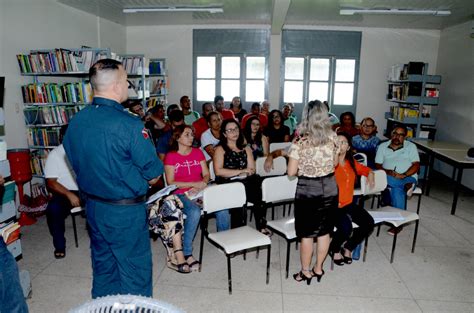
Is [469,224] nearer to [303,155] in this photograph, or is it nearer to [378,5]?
[303,155]

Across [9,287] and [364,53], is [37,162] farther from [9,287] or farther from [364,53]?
[364,53]

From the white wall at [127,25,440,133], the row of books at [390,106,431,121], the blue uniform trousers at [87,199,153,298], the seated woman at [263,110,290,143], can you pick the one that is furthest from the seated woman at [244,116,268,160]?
the white wall at [127,25,440,133]

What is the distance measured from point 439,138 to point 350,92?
2246mm

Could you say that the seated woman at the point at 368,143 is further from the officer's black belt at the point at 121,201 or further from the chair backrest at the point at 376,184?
the officer's black belt at the point at 121,201

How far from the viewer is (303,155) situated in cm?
297

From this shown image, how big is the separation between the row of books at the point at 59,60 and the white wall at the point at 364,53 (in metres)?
3.98

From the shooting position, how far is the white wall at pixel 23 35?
493 cm

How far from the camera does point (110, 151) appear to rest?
2.11 meters

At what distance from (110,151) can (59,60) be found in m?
3.65

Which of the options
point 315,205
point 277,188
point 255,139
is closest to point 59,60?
point 255,139

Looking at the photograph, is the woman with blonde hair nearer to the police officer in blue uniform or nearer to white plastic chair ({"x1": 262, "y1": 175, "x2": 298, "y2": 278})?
white plastic chair ({"x1": 262, "y1": 175, "x2": 298, "y2": 278})

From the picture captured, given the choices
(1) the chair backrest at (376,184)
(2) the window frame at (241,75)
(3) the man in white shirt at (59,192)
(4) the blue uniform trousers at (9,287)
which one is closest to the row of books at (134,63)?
(2) the window frame at (241,75)

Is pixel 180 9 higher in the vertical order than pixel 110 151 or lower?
higher

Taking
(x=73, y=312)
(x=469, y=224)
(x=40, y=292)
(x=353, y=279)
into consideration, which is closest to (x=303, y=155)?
(x=353, y=279)
